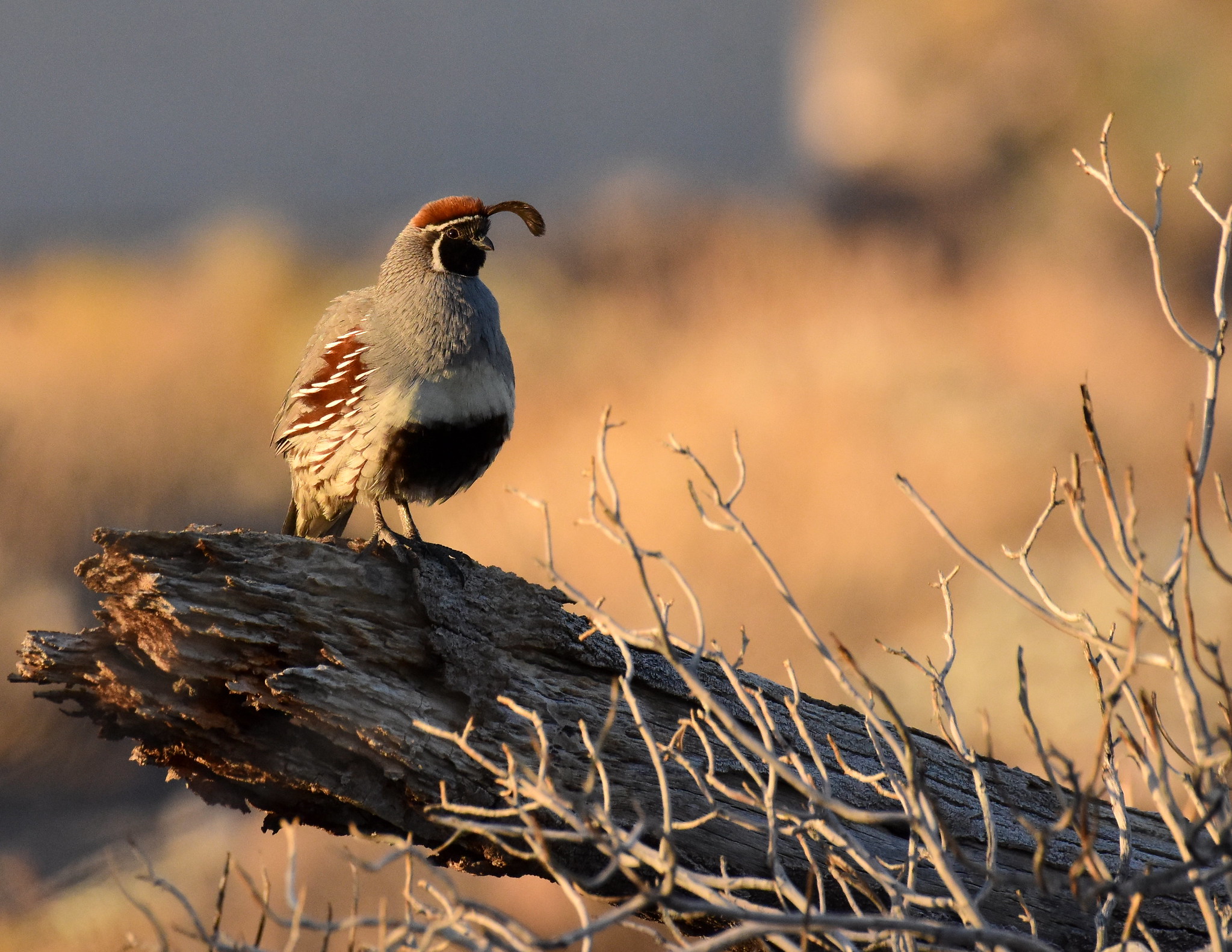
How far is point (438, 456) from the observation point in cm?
409

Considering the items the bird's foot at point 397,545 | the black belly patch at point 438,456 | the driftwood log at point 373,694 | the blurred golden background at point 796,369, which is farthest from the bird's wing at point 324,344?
the blurred golden background at point 796,369

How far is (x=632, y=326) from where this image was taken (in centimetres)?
1245

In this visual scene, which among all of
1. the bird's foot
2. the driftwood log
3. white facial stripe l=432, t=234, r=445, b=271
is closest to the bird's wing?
white facial stripe l=432, t=234, r=445, b=271

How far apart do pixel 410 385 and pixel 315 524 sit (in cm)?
91

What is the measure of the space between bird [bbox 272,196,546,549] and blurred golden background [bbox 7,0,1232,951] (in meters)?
3.08

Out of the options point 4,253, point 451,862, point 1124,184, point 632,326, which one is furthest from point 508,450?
point 451,862

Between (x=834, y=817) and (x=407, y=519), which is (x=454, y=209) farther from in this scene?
(x=834, y=817)

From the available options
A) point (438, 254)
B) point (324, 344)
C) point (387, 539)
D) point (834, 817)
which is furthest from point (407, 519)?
point (834, 817)

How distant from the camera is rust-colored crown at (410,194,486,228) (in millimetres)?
4453

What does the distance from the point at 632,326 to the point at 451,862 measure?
31.5ft

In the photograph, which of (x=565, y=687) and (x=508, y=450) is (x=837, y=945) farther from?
(x=508, y=450)

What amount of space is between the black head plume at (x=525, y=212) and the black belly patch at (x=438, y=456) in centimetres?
84

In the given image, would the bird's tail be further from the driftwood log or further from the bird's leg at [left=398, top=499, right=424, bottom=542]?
the driftwood log

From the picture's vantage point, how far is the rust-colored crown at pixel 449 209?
4.45 metres
